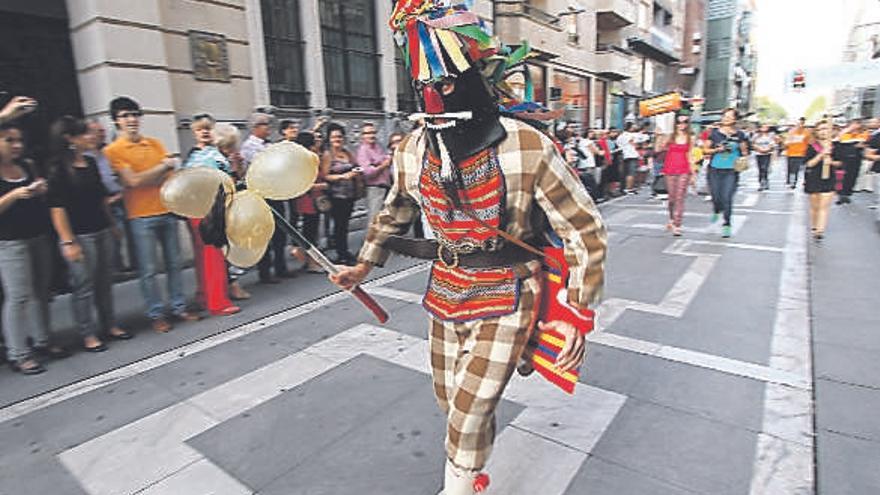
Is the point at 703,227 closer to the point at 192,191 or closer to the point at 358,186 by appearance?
the point at 358,186

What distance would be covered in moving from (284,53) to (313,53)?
0.49 m

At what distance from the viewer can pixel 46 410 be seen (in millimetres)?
3391

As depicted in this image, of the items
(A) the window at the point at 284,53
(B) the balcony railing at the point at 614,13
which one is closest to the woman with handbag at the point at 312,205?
(A) the window at the point at 284,53

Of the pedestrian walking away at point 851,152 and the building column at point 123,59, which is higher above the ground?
the building column at point 123,59

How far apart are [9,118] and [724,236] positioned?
8.73 metres

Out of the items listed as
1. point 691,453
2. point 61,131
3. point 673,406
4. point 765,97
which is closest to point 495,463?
point 691,453

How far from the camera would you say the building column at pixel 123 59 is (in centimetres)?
637

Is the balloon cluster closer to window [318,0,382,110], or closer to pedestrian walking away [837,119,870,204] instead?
window [318,0,382,110]

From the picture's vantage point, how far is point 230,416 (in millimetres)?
3223

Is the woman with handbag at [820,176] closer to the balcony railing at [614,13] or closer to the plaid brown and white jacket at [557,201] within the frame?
the plaid brown and white jacket at [557,201]

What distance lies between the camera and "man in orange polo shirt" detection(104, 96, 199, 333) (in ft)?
15.0

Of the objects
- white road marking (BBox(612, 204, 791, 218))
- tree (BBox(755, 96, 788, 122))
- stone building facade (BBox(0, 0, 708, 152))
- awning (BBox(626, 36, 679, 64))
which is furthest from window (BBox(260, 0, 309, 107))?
tree (BBox(755, 96, 788, 122))

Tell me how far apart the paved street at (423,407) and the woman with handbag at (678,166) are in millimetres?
2912

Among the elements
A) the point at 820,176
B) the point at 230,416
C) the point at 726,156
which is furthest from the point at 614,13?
the point at 230,416
